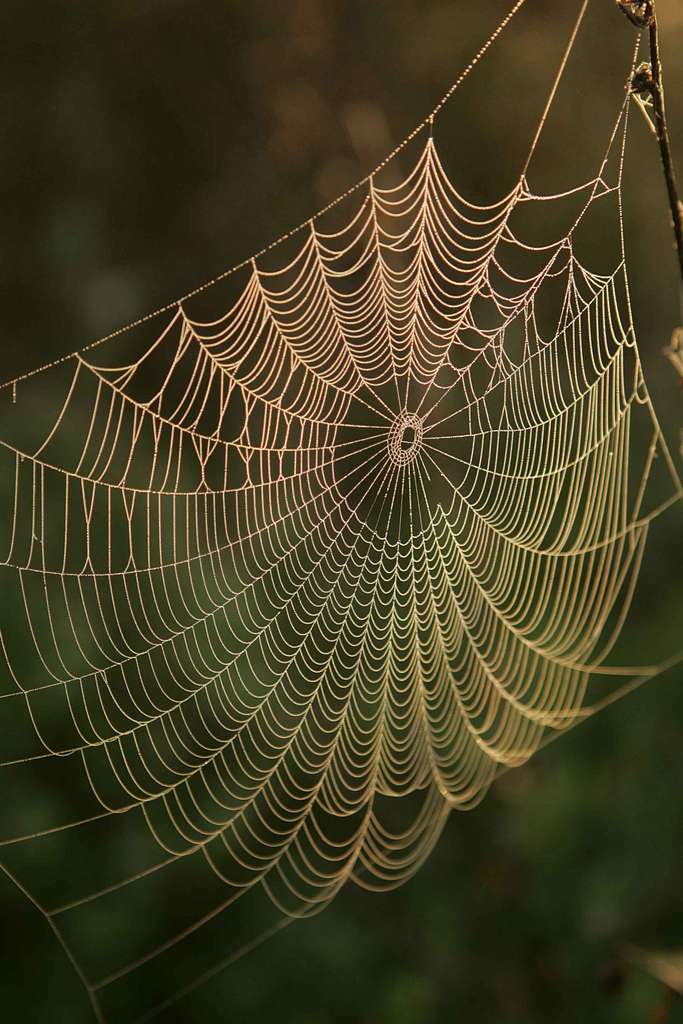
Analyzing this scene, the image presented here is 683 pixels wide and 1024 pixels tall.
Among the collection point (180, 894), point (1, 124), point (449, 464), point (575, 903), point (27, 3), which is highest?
point (27, 3)

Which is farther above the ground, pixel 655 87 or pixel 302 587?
pixel 655 87

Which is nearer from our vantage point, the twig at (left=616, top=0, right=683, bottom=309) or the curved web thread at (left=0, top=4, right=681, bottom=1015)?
the twig at (left=616, top=0, right=683, bottom=309)

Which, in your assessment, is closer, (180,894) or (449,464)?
(449,464)

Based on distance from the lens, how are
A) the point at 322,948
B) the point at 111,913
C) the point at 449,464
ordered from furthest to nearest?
the point at 322,948, the point at 111,913, the point at 449,464

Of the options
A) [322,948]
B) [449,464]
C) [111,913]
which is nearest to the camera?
[449,464]

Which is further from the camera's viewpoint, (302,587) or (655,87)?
(302,587)

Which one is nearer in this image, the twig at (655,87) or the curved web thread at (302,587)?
the twig at (655,87)

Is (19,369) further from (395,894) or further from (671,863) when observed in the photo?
(671,863)

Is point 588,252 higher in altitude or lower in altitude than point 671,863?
higher

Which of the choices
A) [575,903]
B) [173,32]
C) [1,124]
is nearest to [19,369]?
[1,124]
